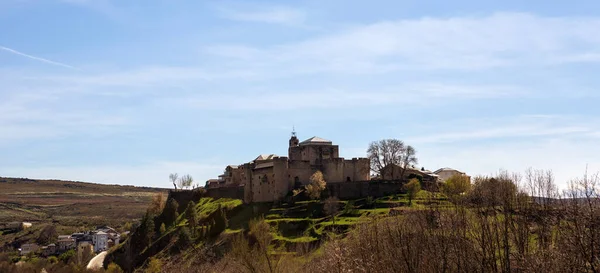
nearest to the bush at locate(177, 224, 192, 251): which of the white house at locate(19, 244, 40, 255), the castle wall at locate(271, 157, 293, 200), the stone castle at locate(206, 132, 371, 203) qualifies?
the stone castle at locate(206, 132, 371, 203)

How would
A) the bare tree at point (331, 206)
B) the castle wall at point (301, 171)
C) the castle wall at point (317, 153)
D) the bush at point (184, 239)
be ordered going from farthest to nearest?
the castle wall at point (317, 153)
the castle wall at point (301, 171)
the bush at point (184, 239)
the bare tree at point (331, 206)

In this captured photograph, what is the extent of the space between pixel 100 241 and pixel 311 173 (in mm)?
68663

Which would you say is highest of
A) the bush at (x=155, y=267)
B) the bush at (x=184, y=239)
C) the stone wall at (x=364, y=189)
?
the stone wall at (x=364, y=189)

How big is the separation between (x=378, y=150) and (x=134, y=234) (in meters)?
40.0

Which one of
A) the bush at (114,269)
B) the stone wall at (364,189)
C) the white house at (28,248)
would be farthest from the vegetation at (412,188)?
the white house at (28,248)

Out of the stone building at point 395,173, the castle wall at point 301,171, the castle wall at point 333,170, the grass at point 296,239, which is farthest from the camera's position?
the stone building at point 395,173

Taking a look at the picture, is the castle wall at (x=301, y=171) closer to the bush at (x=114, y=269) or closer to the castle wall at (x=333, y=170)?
the castle wall at (x=333, y=170)

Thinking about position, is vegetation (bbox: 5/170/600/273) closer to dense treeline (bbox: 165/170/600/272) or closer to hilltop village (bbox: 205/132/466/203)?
dense treeline (bbox: 165/170/600/272)

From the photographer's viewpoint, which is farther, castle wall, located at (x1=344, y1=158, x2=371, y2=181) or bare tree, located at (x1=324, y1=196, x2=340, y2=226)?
castle wall, located at (x1=344, y1=158, x2=371, y2=181)

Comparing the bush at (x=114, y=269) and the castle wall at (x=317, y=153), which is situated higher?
the castle wall at (x=317, y=153)

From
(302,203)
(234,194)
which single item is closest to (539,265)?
(302,203)

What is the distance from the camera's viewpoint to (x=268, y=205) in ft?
291

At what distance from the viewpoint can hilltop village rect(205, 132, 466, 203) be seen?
89188mm

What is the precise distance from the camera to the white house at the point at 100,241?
138 metres
